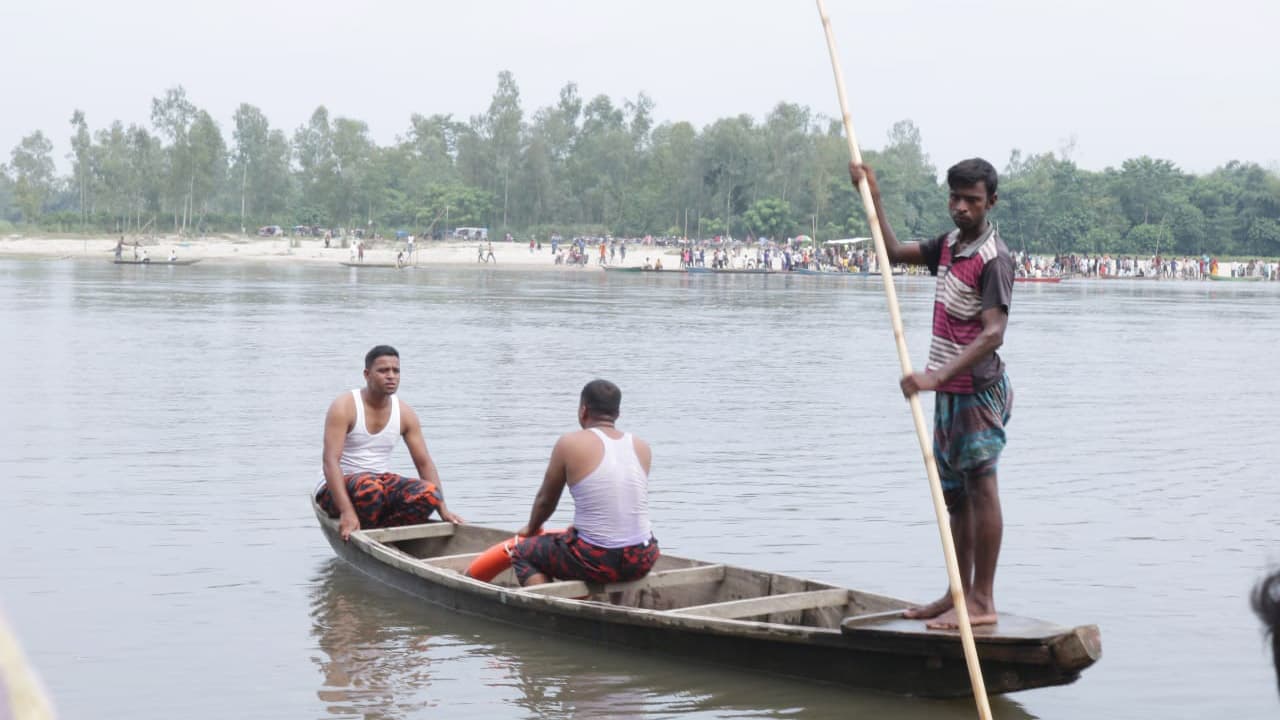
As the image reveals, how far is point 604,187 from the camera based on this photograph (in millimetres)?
106875

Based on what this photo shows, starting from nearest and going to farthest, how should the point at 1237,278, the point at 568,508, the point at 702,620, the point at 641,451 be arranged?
the point at 702,620 → the point at 641,451 → the point at 568,508 → the point at 1237,278

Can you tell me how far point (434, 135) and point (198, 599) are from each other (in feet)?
412

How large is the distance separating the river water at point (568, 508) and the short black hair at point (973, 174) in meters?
2.27

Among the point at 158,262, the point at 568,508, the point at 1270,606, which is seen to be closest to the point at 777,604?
the point at 568,508

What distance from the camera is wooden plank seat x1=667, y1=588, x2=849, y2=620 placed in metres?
6.66

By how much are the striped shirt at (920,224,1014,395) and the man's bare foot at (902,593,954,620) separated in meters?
0.92

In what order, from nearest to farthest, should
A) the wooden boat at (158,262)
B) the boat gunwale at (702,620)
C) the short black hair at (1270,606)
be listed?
the short black hair at (1270,606) < the boat gunwale at (702,620) < the wooden boat at (158,262)

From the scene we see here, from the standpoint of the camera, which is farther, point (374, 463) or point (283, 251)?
point (283, 251)

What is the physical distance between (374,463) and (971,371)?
429 centimetres

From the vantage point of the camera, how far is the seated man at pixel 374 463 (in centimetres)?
843

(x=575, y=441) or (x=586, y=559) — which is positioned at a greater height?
(x=575, y=441)

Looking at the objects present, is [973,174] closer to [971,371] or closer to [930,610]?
[971,371]

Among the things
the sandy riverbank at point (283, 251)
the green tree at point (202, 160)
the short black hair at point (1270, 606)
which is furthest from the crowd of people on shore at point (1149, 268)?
the short black hair at point (1270, 606)

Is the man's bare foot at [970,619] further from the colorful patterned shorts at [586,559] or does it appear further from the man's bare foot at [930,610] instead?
the colorful patterned shorts at [586,559]
